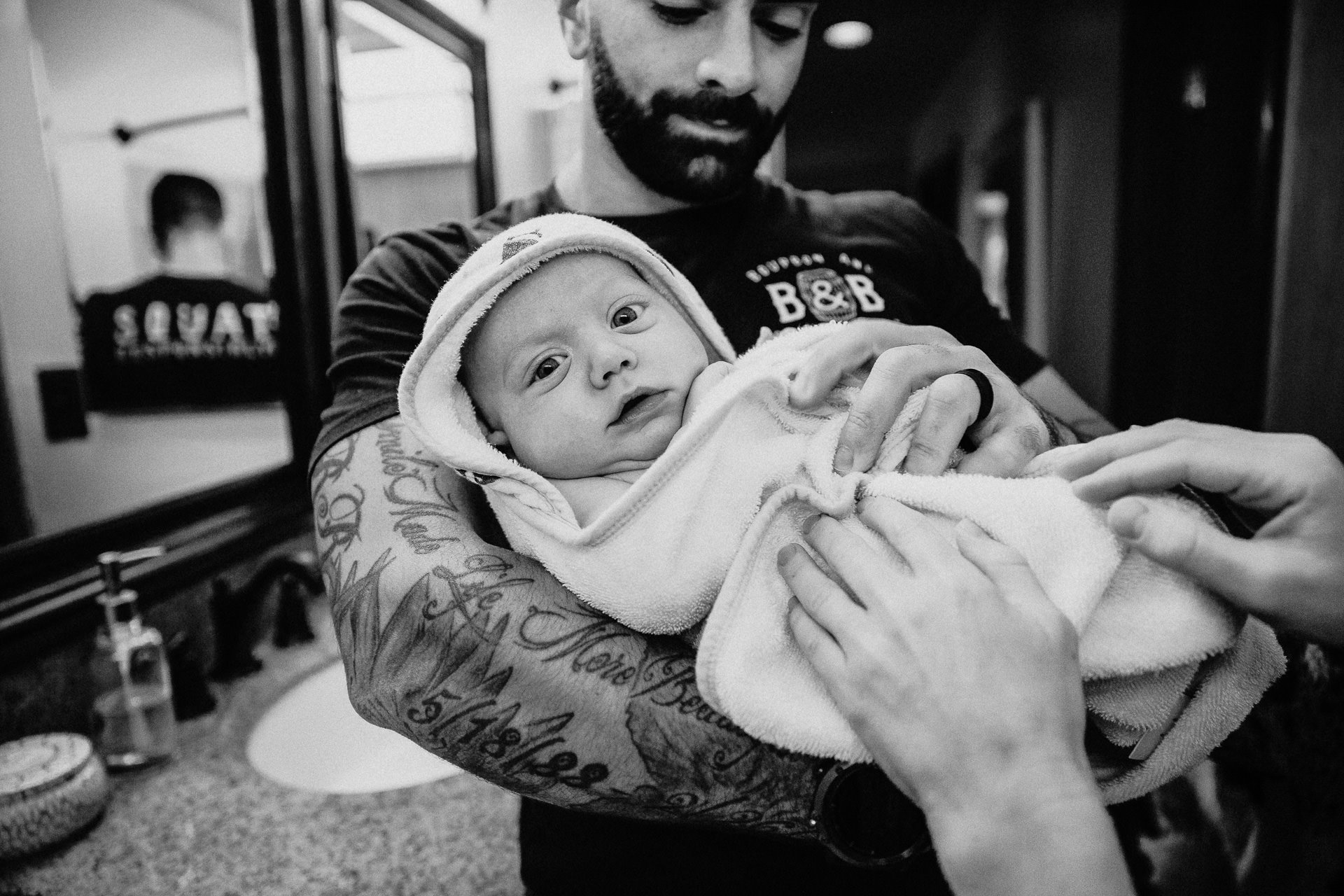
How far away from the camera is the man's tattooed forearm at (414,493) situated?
739 mm

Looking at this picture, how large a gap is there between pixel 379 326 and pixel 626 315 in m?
0.30

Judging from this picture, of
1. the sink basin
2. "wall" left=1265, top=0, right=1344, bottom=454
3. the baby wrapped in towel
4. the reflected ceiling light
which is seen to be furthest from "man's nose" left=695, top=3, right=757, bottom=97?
the reflected ceiling light

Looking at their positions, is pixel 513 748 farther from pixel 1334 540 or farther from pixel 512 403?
pixel 1334 540

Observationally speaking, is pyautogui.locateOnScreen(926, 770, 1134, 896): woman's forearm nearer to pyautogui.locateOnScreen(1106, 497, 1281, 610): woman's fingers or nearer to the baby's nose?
pyautogui.locateOnScreen(1106, 497, 1281, 610): woman's fingers

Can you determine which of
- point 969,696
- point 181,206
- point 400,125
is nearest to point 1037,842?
point 969,696

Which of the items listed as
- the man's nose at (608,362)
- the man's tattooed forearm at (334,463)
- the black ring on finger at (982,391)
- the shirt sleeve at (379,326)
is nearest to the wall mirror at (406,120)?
the shirt sleeve at (379,326)

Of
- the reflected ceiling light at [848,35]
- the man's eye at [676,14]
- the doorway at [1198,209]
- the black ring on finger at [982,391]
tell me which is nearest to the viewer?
the black ring on finger at [982,391]

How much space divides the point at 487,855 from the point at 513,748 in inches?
14.5

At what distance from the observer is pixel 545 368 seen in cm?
80

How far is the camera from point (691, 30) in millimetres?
977

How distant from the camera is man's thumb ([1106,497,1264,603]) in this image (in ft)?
1.81

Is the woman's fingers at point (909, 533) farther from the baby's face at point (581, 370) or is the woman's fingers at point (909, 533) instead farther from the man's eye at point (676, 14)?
the man's eye at point (676, 14)

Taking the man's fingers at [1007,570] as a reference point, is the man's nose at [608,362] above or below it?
above

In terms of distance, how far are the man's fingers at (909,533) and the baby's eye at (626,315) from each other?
329 millimetres
